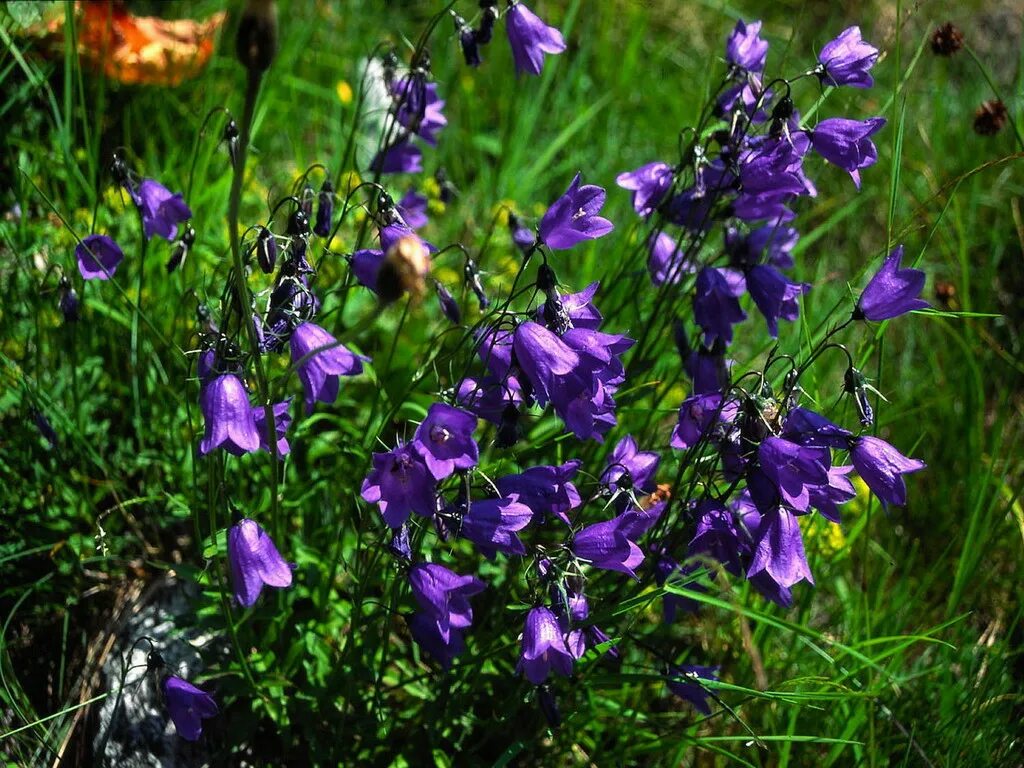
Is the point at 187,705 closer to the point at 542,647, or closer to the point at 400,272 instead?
the point at 542,647

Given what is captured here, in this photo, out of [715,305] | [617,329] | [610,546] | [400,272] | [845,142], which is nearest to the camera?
[400,272]

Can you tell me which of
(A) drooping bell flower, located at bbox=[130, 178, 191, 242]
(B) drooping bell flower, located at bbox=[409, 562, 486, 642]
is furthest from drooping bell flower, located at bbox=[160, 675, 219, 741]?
(A) drooping bell flower, located at bbox=[130, 178, 191, 242]

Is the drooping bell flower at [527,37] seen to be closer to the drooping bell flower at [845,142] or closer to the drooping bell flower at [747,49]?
the drooping bell flower at [747,49]

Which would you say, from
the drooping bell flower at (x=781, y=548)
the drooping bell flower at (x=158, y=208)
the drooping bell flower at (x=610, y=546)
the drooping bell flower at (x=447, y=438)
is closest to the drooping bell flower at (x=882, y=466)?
the drooping bell flower at (x=781, y=548)

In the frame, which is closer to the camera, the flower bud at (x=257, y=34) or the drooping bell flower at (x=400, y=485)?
the flower bud at (x=257, y=34)

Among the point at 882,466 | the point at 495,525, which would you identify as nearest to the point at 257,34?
the point at 495,525

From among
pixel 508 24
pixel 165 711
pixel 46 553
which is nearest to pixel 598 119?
pixel 508 24

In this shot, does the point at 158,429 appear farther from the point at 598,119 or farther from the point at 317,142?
the point at 598,119
